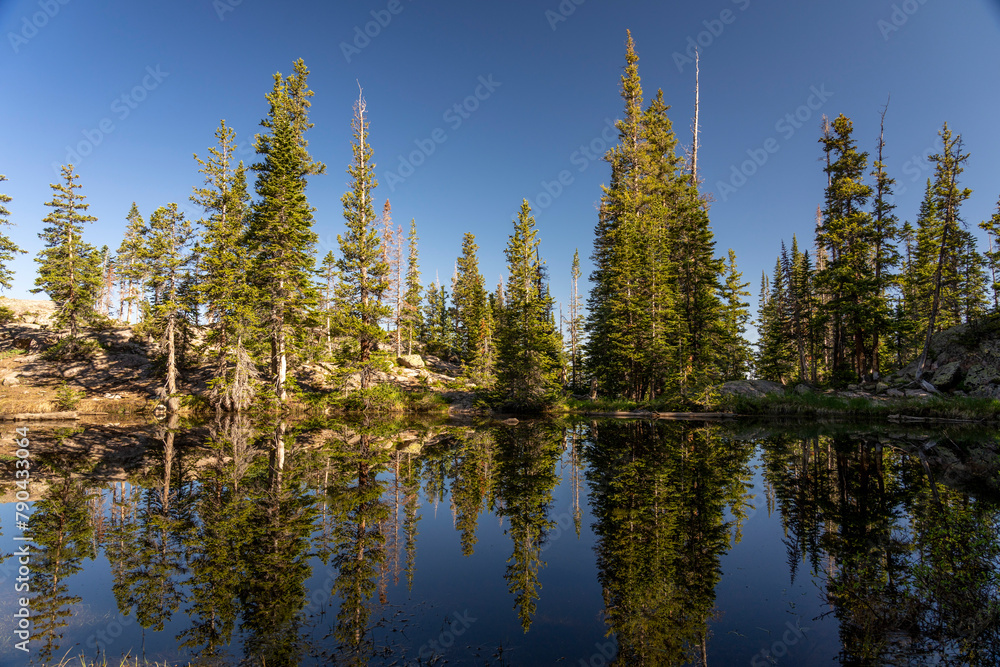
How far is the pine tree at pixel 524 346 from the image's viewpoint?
109ft

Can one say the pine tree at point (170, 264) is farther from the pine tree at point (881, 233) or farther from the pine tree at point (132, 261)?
the pine tree at point (881, 233)

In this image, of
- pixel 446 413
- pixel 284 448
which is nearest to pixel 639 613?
pixel 284 448

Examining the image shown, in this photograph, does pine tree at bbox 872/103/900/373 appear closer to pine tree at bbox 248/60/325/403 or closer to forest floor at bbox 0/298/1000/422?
forest floor at bbox 0/298/1000/422

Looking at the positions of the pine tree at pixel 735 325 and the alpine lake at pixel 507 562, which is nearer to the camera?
the alpine lake at pixel 507 562

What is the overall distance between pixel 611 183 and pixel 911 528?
40.5m

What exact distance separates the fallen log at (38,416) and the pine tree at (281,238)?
13452 mm

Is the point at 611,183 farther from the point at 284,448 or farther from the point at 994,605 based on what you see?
the point at 994,605

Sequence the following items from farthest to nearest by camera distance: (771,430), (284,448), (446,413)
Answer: (446,413), (771,430), (284,448)

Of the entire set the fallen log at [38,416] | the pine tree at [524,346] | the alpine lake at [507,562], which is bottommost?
the fallen log at [38,416]

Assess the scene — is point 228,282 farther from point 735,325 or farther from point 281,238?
point 735,325

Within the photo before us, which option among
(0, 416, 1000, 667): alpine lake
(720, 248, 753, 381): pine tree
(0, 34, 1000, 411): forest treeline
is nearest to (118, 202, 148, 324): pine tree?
(0, 34, 1000, 411): forest treeline

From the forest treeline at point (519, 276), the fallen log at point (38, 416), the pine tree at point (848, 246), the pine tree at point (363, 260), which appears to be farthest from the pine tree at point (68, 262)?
the pine tree at point (848, 246)

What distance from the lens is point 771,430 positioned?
2370 cm

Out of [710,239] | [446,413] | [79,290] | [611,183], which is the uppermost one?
[611,183]
